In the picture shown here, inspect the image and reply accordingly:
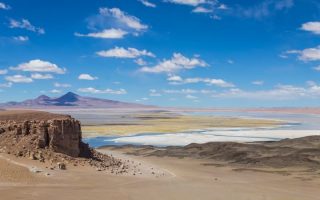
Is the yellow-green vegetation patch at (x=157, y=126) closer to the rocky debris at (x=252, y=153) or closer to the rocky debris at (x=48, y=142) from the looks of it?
the rocky debris at (x=252, y=153)

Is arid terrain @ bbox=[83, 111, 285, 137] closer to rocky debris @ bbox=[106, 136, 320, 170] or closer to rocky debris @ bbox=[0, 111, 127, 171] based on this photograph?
rocky debris @ bbox=[106, 136, 320, 170]

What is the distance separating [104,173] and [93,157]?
608 cm

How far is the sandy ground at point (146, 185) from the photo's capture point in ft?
84.0

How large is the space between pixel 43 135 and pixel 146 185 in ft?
25.5

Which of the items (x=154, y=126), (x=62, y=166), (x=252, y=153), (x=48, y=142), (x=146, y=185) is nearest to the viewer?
(x=146, y=185)

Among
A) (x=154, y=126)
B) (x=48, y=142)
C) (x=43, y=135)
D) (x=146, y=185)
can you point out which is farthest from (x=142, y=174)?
(x=154, y=126)

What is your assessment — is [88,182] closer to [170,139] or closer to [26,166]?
[26,166]

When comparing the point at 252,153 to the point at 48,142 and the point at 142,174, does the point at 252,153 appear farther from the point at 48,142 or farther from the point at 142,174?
the point at 48,142

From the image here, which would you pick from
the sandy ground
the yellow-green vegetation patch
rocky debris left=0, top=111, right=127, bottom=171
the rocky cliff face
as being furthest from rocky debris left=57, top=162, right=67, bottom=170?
the yellow-green vegetation patch

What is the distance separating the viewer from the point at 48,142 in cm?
3322

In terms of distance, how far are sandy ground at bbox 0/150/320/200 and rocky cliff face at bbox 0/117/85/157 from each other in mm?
2384

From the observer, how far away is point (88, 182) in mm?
28609

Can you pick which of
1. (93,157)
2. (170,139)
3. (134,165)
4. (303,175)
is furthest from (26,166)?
(170,139)

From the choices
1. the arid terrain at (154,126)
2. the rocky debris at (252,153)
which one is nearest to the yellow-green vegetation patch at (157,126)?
the arid terrain at (154,126)
